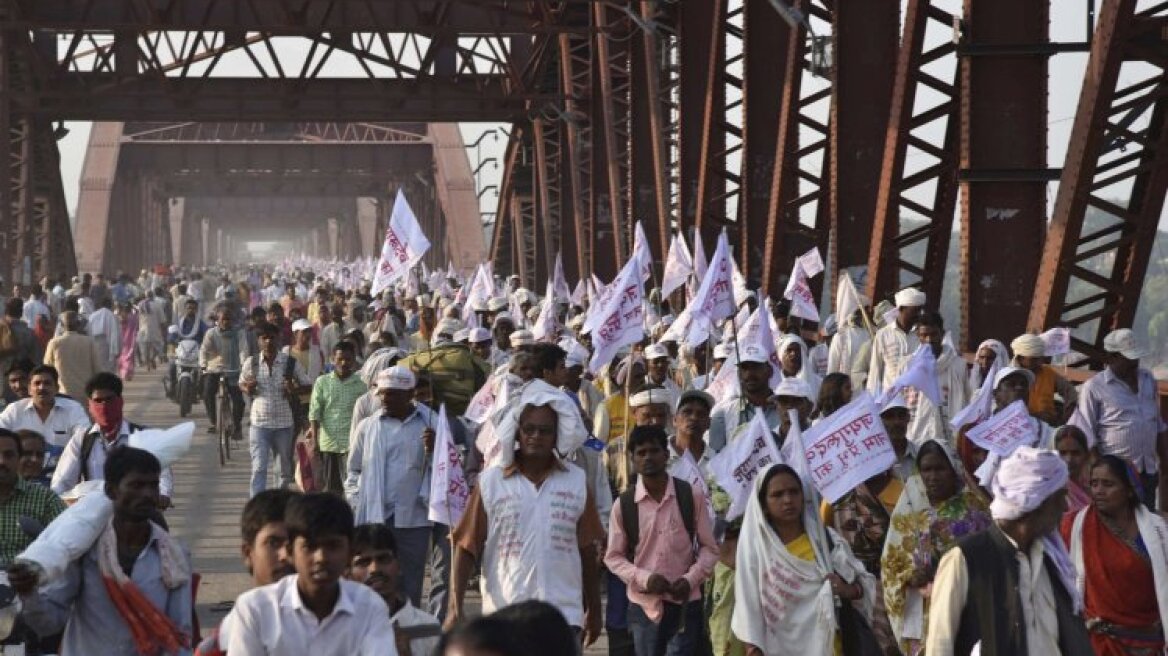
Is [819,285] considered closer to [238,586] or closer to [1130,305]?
[1130,305]

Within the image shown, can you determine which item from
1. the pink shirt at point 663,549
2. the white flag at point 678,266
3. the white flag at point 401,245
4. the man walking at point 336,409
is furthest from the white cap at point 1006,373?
the white flag at point 401,245

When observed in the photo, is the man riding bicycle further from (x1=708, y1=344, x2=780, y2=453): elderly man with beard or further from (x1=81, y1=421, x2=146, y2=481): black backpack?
(x1=81, y1=421, x2=146, y2=481): black backpack

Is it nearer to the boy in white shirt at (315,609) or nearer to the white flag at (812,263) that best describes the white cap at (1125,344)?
the white flag at (812,263)

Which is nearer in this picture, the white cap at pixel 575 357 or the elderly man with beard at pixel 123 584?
the elderly man with beard at pixel 123 584

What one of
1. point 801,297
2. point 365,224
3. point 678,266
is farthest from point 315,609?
point 365,224

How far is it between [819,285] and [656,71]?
656 cm

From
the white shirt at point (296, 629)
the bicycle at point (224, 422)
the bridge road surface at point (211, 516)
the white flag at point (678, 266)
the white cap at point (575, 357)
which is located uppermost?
the white flag at point (678, 266)

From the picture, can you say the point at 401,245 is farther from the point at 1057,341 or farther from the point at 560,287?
the point at 560,287

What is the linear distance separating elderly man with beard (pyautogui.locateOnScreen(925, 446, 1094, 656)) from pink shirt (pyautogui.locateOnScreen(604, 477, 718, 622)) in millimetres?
2499

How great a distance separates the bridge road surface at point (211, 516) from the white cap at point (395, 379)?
133 cm

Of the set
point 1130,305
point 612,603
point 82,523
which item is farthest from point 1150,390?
point 82,523

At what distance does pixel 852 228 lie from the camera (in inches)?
717

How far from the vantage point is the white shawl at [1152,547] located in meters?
7.38

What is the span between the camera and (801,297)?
17.6 m
